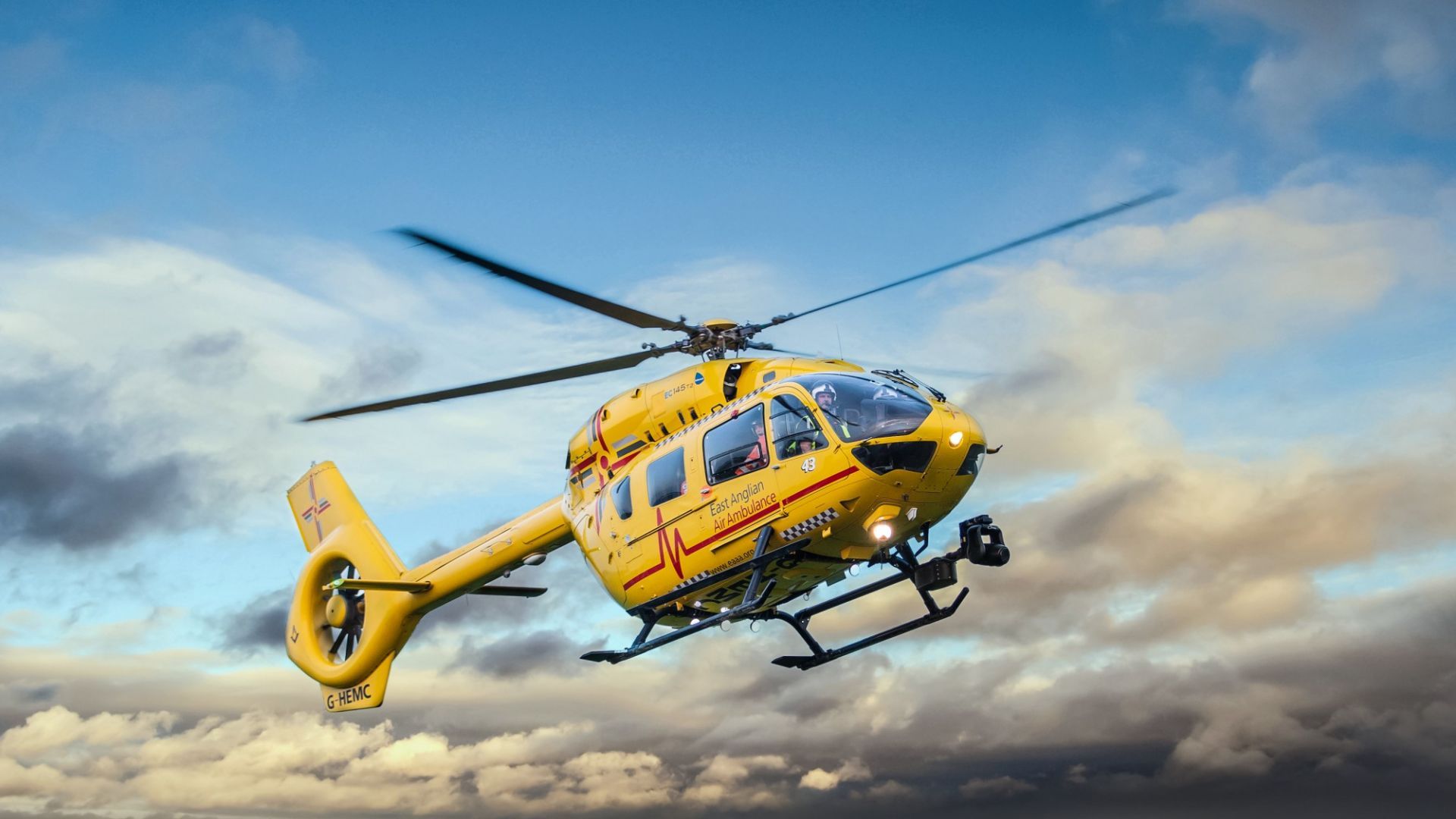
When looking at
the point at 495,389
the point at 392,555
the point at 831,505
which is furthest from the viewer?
the point at 392,555

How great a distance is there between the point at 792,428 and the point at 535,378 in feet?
20.3

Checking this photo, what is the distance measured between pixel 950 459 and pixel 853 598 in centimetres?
349

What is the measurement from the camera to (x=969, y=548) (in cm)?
1909

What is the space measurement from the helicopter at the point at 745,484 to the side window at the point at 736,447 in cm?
3

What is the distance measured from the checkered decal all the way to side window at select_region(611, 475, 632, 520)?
3.59 metres

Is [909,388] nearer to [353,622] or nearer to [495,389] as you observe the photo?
[495,389]

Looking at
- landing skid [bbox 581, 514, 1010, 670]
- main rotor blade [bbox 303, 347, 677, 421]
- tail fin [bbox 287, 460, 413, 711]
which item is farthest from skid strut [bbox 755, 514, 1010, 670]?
tail fin [bbox 287, 460, 413, 711]

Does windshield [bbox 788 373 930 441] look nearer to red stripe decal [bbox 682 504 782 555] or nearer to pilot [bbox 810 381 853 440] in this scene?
pilot [bbox 810 381 853 440]

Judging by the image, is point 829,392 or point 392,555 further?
point 392,555

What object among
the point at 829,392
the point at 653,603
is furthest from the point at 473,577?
the point at 829,392

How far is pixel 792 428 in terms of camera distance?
18.8 meters

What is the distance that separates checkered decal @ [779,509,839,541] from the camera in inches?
730

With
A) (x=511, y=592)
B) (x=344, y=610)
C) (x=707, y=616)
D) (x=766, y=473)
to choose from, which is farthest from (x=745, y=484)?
(x=344, y=610)

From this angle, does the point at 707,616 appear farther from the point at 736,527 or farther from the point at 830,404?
the point at 830,404
